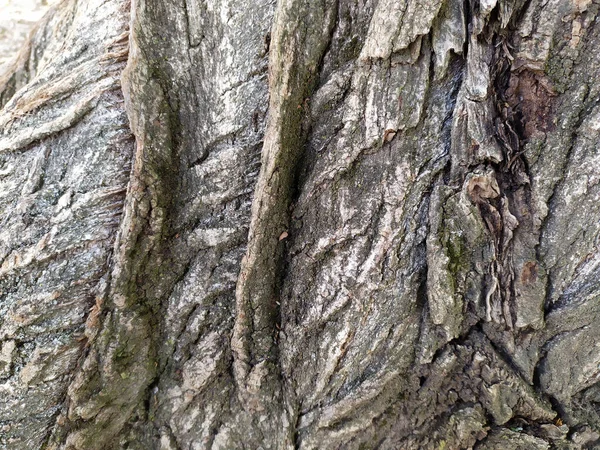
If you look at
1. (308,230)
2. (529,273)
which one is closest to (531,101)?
(529,273)

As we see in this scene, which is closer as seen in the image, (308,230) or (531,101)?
(531,101)

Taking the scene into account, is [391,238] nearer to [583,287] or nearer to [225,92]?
[583,287]

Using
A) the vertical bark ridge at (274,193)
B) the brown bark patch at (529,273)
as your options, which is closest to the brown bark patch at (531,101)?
the brown bark patch at (529,273)

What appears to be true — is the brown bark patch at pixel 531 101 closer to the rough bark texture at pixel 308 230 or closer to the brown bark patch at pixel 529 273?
the rough bark texture at pixel 308 230

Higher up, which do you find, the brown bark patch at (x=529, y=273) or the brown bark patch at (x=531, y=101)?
the brown bark patch at (x=531, y=101)

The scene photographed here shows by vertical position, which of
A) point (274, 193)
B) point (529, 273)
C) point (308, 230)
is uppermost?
point (274, 193)

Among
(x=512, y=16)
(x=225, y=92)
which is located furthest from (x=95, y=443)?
(x=512, y=16)

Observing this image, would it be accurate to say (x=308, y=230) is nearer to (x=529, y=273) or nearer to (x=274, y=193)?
(x=274, y=193)

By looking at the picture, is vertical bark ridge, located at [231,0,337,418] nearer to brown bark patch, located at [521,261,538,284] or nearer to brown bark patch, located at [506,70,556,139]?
brown bark patch, located at [506,70,556,139]
